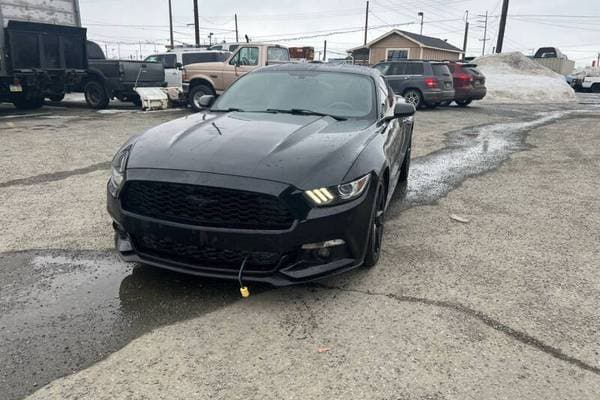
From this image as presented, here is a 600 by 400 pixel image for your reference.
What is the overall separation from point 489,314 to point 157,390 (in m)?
2.10

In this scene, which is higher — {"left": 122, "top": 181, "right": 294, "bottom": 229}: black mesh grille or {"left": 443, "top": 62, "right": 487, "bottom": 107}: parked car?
{"left": 443, "top": 62, "right": 487, "bottom": 107}: parked car

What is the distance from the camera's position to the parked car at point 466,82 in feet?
57.5

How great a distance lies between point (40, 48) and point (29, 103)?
3.31 m

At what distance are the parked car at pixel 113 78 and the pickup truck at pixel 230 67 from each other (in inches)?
63.2

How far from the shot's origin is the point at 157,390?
2354 millimetres

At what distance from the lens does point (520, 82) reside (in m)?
25.3

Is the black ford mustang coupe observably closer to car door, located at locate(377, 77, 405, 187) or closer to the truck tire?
car door, located at locate(377, 77, 405, 187)

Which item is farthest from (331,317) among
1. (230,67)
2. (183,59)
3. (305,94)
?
(183,59)

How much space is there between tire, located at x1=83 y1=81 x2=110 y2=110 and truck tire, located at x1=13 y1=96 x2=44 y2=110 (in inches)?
53.8

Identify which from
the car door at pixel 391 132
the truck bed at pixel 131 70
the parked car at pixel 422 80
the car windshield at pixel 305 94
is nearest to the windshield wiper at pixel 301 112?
the car windshield at pixel 305 94

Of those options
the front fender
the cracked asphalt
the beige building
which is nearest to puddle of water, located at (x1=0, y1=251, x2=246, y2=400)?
the cracked asphalt

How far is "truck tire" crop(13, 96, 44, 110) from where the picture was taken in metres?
14.4

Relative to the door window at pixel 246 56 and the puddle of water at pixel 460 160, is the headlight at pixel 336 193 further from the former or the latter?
the door window at pixel 246 56

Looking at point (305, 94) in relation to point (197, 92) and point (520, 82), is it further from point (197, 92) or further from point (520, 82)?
point (520, 82)
